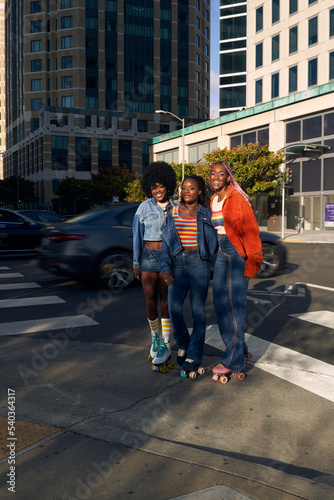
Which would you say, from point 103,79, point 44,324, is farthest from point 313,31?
point 103,79

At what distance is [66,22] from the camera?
8275cm

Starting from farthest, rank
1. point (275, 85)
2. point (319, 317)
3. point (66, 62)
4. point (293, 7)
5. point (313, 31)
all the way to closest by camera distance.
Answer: point (66, 62) < point (275, 85) < point (293, 7) < point (313, 31) < point (319, 317)

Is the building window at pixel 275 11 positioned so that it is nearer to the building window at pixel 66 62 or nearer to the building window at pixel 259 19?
the building window at pixel 259 19

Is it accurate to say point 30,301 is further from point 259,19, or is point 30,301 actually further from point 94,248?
point 259,19

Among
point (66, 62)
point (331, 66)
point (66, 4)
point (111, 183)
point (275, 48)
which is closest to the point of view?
point (331, 66)

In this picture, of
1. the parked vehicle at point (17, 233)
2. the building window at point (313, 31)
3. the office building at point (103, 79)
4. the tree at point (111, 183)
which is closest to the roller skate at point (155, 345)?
the parked vehicle at point (17, 233)

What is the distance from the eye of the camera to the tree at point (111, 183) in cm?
6506

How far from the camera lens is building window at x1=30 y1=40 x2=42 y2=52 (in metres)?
88.1

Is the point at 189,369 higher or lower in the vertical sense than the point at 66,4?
lower

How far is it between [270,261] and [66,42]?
82.3 m

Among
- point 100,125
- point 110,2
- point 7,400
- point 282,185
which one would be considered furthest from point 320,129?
point 110,2

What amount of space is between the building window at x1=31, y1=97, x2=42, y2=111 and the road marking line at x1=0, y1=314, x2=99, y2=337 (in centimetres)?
8774

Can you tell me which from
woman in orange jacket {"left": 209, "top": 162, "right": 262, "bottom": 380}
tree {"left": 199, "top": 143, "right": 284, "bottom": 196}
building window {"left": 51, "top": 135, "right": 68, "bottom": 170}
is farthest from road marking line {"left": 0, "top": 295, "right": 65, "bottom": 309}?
building window {"left": 51, "top": 135, "right": 68, "bottom": 170}

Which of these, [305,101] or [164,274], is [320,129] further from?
Result: [164,274]
